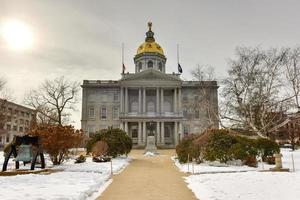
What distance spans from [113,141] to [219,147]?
10.6m

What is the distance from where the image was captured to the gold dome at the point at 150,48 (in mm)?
82625

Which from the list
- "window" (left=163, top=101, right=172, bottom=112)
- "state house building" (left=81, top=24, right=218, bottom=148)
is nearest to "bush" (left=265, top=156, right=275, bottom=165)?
"state house building" (left=81, top=24, right=218, bottom=148)

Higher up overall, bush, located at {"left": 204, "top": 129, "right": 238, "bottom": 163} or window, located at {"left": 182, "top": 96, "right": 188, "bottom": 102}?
window, located at {"left": 182, "top": 96, "right": 188, "bottom": 102}

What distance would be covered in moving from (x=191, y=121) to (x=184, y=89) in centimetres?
800

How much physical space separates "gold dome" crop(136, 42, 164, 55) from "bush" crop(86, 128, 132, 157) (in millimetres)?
53737

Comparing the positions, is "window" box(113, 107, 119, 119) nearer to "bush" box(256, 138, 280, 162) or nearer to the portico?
the portico

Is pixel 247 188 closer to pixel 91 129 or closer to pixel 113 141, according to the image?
pixel 113 141

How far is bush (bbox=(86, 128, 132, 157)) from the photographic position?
2829 centimetres

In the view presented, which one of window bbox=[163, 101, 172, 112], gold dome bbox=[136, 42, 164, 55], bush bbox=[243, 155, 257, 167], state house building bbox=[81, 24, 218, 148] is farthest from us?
gold dome bbox=[136, 42, 164, 55]

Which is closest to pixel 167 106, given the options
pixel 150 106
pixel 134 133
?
pixel 150 106

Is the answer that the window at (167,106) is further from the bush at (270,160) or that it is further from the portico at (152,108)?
the bush at (270,160)

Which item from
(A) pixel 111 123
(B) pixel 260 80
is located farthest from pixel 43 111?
(B) pixel 260 80

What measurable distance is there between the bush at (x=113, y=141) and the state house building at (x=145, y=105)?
36.9 m

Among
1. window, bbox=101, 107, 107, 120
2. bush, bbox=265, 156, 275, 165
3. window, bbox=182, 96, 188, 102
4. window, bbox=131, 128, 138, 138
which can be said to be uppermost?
window, bbox=182, 96, 188, 102
